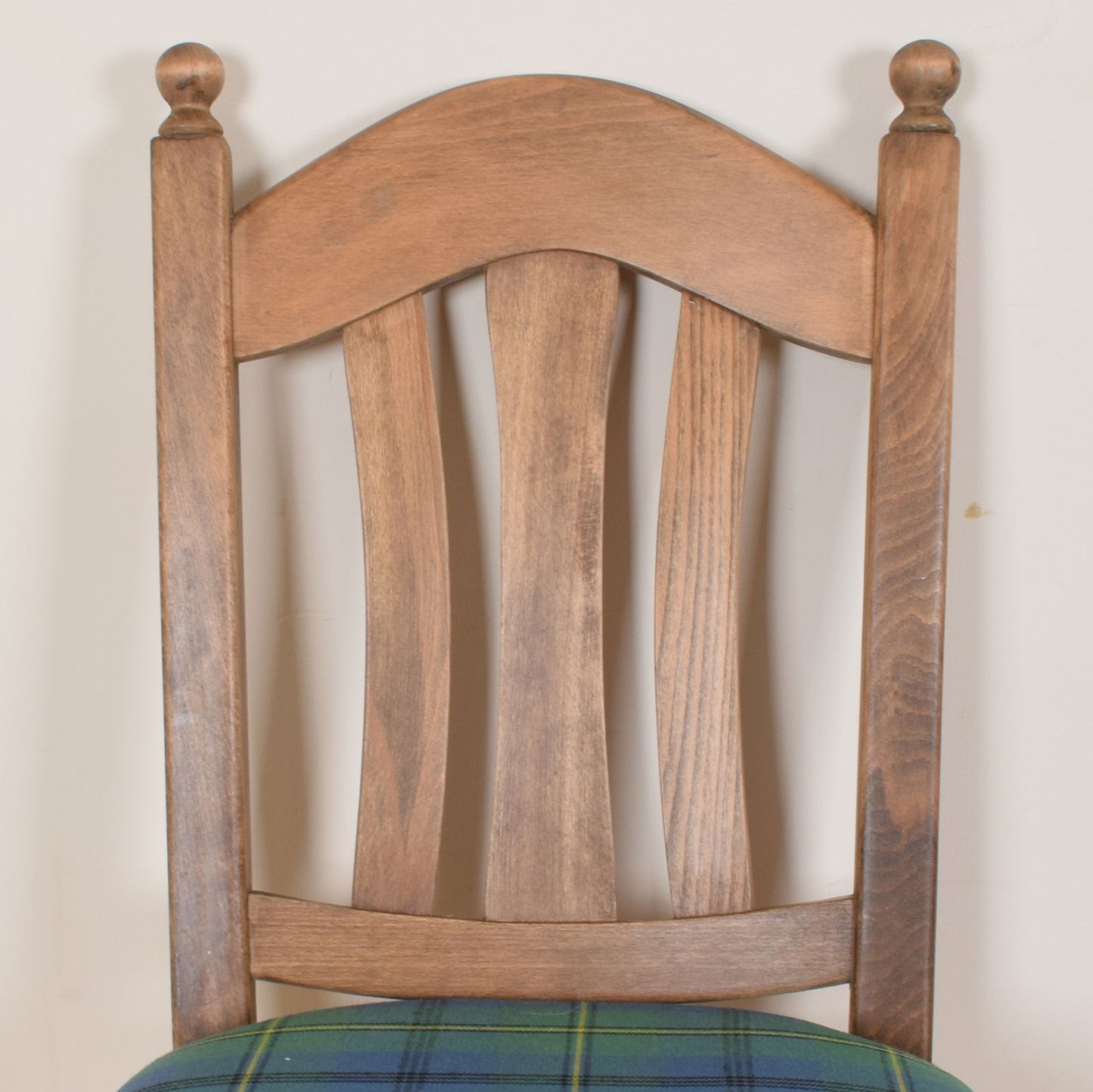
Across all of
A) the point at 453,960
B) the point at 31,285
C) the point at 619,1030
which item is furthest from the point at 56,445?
the point at 619,1030

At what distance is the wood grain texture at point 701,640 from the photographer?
0.75 metres

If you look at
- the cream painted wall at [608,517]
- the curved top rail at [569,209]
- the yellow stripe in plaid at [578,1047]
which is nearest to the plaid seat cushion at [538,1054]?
the yellow stripe in plaid at [578,1047]

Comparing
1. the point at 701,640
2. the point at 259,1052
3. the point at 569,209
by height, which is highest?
the point at 569,209

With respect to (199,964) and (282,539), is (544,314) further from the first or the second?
(199,964)

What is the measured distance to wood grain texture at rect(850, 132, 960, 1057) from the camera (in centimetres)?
71

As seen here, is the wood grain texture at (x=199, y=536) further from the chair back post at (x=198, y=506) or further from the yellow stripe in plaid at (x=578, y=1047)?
the yellow stripe in plaid at (x=578, y=1047)

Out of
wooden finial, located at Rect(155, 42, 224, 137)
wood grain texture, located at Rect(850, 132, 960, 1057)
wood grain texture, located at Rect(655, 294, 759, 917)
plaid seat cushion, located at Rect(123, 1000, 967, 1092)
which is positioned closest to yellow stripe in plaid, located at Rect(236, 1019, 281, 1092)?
plaid seat cushion, located at Rect(123, 1000, 967, 1092)

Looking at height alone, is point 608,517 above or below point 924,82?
below

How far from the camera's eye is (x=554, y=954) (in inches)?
29.4

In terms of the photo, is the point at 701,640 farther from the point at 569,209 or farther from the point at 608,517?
the point at 569,209

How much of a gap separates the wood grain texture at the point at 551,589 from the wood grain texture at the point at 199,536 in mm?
173

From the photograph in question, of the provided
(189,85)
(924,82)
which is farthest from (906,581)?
(189,85)

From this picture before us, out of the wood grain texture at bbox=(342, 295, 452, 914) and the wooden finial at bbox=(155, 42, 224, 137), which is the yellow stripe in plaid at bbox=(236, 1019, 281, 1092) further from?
the wooden finial at bbox=(155, 42, 224, 137)

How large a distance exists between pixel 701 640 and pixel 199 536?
0.33 m
